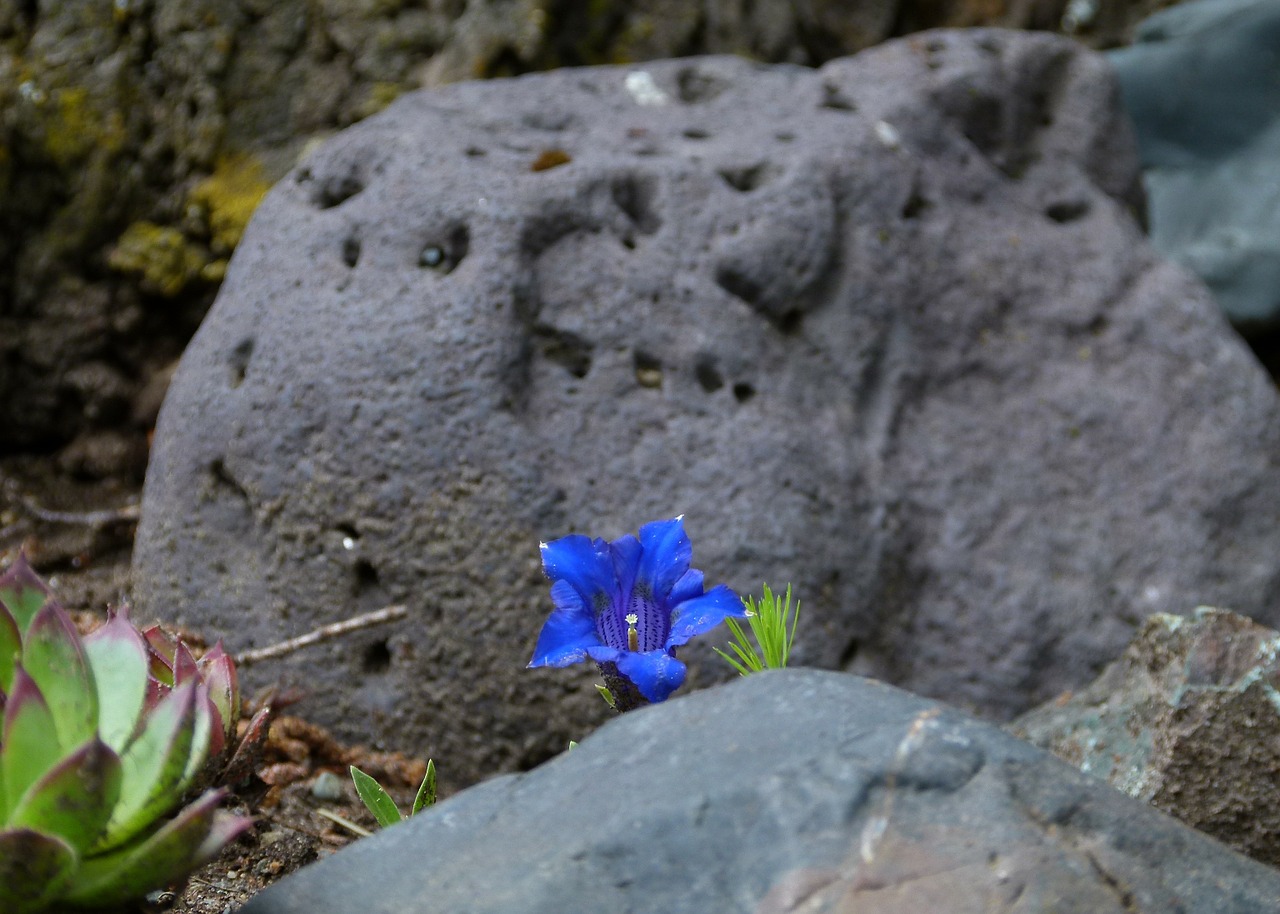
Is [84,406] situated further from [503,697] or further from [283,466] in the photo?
[503,697]

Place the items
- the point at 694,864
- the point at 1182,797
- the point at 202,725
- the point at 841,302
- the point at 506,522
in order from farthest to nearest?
the point at 841,302 → the point at 506,522 → the point at 1182,797 → the point at 202,725 → the point at 694,864

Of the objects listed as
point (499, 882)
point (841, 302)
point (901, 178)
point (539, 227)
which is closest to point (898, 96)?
point (901, 178)

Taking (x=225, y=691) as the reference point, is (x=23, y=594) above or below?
above

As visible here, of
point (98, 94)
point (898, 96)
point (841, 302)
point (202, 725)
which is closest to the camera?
point (202, 725)

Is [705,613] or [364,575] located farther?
[364,575]

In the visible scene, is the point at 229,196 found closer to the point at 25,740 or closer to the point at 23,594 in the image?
the point at 23,594

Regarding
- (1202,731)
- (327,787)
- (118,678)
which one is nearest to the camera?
(118,678)

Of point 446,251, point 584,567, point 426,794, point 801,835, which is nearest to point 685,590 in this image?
point 584,567

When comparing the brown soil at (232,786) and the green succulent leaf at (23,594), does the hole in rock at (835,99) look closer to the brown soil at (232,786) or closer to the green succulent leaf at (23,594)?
the brown soil at (232,786)
